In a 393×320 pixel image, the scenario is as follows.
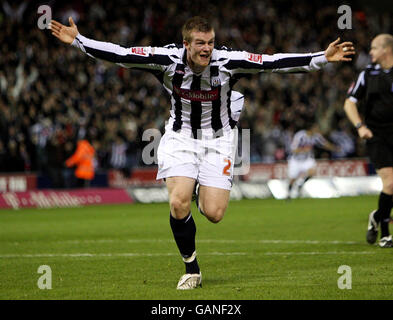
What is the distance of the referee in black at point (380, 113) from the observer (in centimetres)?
982

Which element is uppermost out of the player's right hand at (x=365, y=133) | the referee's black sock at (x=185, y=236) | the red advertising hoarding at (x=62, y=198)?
the red advertising hoarding at (x=62, y=198)

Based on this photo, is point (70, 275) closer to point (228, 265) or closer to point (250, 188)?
point (228, 265)

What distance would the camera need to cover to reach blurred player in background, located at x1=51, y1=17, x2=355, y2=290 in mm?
6906

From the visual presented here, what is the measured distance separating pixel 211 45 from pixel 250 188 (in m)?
15.4

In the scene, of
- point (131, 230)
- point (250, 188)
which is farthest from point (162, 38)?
point (131, 230)

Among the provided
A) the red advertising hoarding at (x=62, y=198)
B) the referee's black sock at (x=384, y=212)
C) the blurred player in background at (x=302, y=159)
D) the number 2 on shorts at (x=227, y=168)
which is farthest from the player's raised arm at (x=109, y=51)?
the blurred player in background at (x=302, y=159)

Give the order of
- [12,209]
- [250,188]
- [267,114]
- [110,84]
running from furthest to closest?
[267,114] → [110,84] → [250,188] → [12,209]

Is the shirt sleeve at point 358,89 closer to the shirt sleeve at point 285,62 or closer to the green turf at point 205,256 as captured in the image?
the green turf at point 205,256

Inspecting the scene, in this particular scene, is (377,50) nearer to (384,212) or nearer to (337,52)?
(384,212)

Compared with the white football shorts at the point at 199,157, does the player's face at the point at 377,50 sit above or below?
above

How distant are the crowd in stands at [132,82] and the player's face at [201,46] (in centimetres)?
1455

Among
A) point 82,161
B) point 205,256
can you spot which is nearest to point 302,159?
point 82,161

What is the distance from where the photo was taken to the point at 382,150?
32.2 feet

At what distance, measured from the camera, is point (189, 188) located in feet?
22.9
